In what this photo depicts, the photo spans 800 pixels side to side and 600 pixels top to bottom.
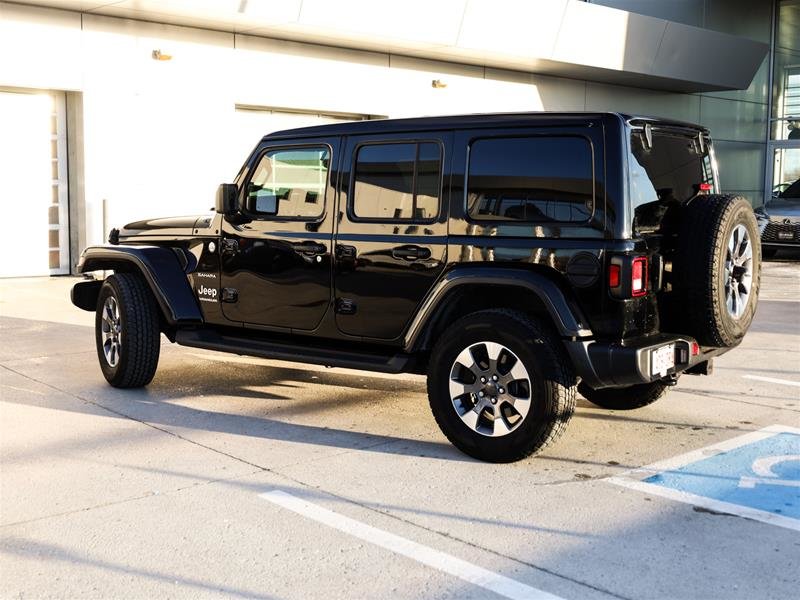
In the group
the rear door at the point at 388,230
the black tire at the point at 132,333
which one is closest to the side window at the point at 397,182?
the rear door at the point at 388,230

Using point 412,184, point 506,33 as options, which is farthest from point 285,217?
point 506,33

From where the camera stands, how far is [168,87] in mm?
15352

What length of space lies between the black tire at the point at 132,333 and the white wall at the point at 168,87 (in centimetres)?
799

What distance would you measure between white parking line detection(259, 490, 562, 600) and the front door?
1.70 meters

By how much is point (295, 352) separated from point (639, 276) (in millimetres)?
2172

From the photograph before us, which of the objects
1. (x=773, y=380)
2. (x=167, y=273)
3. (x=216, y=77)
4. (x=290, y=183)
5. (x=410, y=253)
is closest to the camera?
(x=410, y=253)

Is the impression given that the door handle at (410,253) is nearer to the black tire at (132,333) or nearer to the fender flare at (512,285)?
the fender flare at (512,285)

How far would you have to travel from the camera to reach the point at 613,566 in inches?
150

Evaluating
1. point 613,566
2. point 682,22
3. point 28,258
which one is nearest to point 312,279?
point 613,566

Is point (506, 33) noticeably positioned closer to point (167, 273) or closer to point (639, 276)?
point (167, 273)

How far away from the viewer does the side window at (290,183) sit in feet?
20.1

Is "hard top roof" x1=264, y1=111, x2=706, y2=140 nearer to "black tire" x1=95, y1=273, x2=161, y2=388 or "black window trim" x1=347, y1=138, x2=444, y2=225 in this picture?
"black window trim" x1=347, y1=138, x2=444, y2=225

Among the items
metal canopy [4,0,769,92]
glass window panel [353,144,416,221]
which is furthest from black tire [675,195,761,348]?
metal canopy [4,0,769,92]

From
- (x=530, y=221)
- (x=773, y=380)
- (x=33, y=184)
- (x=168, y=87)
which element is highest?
(x=168, y=87)
